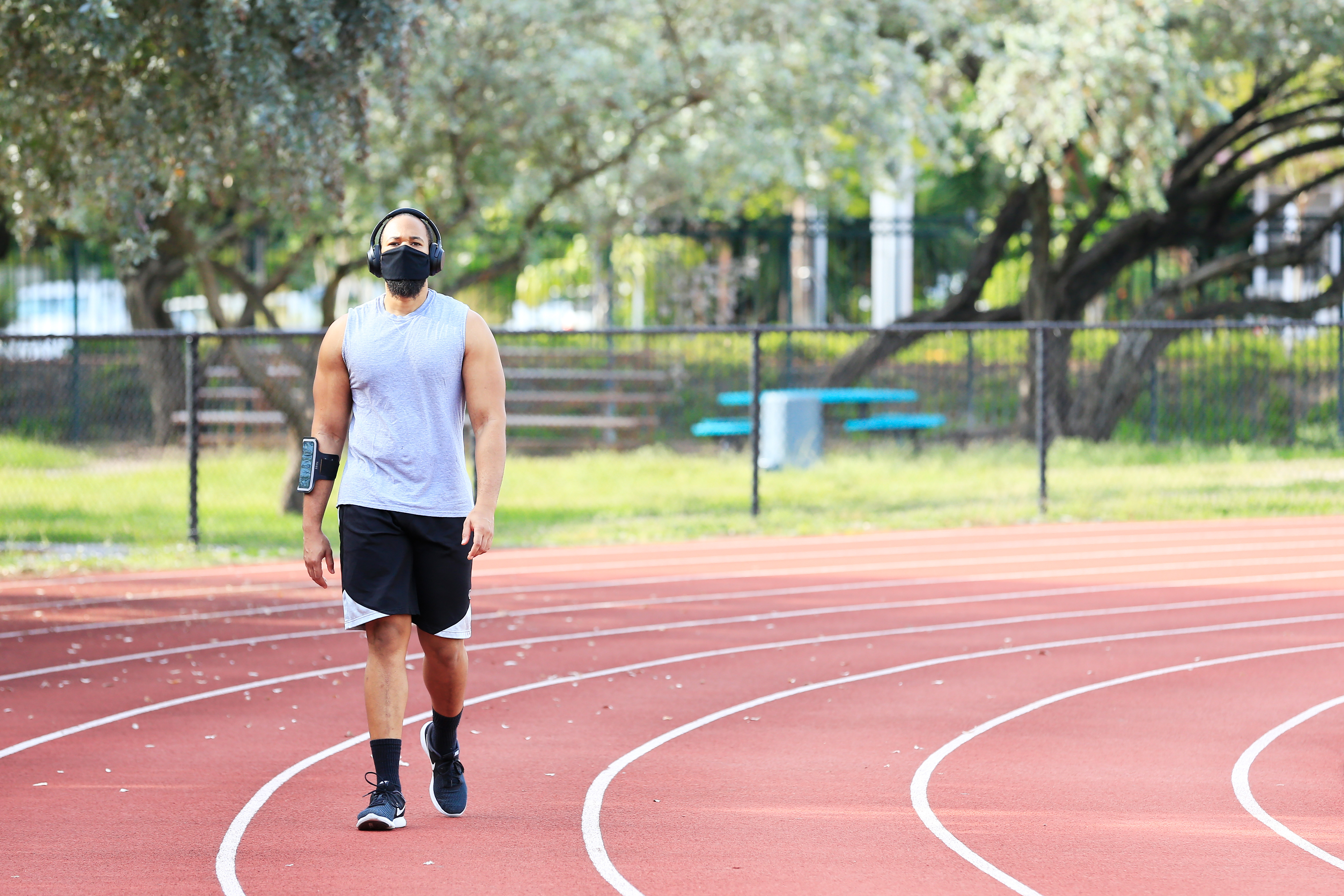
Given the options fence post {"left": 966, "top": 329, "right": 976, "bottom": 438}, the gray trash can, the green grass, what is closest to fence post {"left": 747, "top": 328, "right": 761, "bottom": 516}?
the green grass

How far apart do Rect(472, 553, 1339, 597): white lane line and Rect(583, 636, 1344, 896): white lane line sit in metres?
2.08

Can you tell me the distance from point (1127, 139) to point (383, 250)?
582 inches

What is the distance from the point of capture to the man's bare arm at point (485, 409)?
502cm

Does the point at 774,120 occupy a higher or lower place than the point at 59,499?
higher

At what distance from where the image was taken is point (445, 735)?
5.20 m

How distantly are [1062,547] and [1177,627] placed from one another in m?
3.44

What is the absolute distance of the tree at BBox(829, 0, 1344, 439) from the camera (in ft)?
58.7

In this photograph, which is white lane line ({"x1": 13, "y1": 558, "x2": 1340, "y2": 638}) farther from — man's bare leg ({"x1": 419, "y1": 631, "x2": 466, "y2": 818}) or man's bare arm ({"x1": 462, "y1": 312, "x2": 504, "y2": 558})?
man's bare arm ({"x1": 462, "y1": 312, "x2": 504, "y2": 558})

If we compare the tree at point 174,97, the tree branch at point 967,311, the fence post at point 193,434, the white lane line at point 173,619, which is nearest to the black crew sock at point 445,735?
the white lane line at point 173,619

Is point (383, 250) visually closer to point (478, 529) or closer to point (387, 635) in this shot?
point (478, 529)

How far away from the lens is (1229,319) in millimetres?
22594

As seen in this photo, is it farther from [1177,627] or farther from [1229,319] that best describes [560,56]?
[1229,319]

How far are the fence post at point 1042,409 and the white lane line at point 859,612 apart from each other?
12.9 ft

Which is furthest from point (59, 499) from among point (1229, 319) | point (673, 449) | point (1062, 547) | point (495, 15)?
point (1229, 319)
